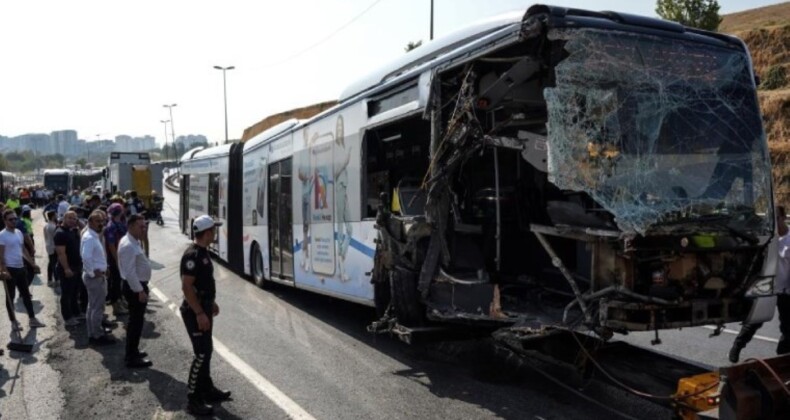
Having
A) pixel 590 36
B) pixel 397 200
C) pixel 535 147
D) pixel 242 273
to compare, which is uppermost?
pixel 590 36

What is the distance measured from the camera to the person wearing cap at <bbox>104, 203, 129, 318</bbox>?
33.1 ft

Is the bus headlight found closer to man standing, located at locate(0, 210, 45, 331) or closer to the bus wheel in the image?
man standing, located at locate(0, 210, 45, 331)

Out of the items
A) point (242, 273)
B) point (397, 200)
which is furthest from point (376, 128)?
point (242, 273)

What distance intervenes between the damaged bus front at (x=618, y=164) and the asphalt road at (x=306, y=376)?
0.76 meters

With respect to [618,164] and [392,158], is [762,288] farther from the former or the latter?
[392,158]

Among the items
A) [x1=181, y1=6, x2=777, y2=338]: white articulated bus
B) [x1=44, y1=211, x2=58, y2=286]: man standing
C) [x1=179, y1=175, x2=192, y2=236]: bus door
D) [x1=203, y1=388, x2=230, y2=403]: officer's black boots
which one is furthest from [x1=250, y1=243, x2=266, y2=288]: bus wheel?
[x1=179, y1=175, x2=192, y2=236]: bus door

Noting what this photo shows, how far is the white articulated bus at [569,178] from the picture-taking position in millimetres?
5238

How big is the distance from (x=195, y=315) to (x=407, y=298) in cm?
222

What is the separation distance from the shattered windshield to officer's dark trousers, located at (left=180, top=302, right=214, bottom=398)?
3383mm

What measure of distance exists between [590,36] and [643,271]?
1.97 meters

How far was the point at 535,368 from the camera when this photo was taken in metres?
7.20

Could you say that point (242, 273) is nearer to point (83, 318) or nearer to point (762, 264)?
point (83, 318)

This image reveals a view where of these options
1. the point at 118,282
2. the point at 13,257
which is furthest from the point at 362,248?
the point at 13,257

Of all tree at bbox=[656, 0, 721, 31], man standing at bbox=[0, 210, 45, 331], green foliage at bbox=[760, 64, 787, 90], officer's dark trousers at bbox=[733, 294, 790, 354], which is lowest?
officer's dark trousers at bbox=[733, 294, 790, 354]
